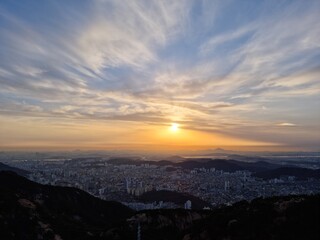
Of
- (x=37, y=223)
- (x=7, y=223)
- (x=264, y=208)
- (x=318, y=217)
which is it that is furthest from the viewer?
(x=37, y=223)

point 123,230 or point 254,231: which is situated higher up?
point 254,231

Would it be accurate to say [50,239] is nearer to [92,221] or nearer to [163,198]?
[92,221]

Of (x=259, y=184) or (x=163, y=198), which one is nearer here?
(x=163, y=198)

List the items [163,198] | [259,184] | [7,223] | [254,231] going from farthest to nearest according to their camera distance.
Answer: [259,184], [163,198], [7,223], [254,231]

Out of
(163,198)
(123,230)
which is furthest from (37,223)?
(163,198)

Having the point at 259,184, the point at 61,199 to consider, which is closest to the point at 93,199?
the point at 61,199

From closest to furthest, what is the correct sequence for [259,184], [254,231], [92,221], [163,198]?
[254,231] < [92,221] < [163,198] < [259,184]

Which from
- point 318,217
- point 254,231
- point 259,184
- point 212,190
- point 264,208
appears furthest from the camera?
point 259,184

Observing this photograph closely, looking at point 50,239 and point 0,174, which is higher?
point 0,174

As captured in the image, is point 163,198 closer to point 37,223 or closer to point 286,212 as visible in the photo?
point 37,223
